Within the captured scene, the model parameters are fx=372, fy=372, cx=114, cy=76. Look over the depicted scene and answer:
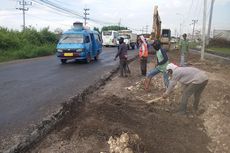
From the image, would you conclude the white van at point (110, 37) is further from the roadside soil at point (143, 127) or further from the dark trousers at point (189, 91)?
the dark trousers at point (189, 91)

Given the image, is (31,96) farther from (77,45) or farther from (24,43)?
(24,43)

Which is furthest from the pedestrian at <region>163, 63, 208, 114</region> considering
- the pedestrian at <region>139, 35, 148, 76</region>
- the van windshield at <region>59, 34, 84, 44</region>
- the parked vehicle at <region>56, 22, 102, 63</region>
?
the van windshield at <region>59, 34, 84, 44</region>

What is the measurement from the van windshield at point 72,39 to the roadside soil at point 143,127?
1252cm

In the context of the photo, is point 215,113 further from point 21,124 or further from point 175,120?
point 21,124

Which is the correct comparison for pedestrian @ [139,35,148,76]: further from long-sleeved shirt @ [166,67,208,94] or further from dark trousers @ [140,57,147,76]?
long-sleeved shirt @ [166,67,208,94]

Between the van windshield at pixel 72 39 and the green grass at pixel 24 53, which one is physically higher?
the van windshield at pixel 72 39

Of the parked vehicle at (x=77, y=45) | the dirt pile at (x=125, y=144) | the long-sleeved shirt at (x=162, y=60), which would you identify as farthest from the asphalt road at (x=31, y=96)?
the parked vehicle at (x=77, y=45)

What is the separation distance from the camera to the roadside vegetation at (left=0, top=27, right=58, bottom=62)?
30097 millimetres

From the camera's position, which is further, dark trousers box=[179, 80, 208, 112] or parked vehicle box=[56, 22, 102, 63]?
parked vehicle box=[56, 22, 102, 63]

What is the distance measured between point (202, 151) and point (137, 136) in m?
1.25

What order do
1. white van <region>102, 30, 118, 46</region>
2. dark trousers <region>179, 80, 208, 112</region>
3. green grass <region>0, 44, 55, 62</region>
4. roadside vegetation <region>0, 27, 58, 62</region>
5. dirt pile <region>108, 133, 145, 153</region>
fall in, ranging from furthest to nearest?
white van <region>102, 30, 118, 46</region>
roadside vegetation <region>0, 27, 58, 62</region>
green grass <region>0, 44, 55, 62</region>
dark trousers <region>179, 80, 208, 112</region>
dirt pile <region>108, 133, 145, 153</region>

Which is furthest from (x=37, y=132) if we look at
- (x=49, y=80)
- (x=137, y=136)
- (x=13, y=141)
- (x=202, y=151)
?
(x=49, y=80)

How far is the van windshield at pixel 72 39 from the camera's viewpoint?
2347 cm

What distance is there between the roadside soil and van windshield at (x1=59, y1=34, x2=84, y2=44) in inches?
493
